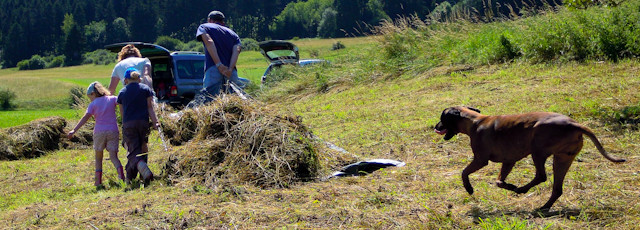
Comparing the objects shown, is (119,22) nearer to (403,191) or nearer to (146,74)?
(146,74)

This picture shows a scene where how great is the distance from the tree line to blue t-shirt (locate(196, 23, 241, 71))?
317ft

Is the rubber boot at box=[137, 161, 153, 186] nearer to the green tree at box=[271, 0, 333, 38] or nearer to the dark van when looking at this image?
the dark van

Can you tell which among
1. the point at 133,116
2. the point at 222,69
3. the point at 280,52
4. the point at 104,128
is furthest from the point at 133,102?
the point at 280,52

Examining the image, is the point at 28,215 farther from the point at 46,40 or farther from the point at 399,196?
the point at 46,40

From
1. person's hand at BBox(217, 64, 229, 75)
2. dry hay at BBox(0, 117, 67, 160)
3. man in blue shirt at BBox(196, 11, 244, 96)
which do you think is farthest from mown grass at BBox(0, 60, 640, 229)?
person's hand at BBox(217, 64, 229, 75)

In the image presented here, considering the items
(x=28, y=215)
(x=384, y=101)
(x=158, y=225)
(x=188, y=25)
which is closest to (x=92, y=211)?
(x=28, y=215)

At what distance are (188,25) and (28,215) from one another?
121 metres

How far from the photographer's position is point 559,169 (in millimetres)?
4289

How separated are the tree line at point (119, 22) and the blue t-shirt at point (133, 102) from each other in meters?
98.4

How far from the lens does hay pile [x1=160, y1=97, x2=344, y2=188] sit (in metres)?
6.14

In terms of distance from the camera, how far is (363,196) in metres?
5.27

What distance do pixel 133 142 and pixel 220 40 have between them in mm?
2353

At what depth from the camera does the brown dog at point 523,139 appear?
4.13m

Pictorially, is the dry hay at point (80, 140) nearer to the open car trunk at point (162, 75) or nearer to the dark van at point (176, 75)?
the dark van at point (176, 75)
